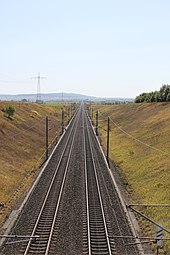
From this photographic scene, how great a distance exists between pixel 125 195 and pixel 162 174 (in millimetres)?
5981

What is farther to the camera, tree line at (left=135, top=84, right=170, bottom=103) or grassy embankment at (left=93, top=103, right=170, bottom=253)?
tree line at (left=135, top=84, right=170, bottom=103)

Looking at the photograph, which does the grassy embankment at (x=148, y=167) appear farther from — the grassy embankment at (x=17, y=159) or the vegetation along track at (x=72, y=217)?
the grassy embankment at (x=17, y=159)

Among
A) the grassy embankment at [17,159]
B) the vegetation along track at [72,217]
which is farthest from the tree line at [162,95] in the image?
the vegetation along track at [72,217]

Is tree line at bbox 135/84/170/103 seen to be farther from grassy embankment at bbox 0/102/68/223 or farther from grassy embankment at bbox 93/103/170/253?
grassy embankment at bbox 0/102/68/223

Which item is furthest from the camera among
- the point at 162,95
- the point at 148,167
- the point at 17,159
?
the point at 162,95

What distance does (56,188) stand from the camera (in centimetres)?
3344

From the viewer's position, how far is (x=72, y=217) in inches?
1000

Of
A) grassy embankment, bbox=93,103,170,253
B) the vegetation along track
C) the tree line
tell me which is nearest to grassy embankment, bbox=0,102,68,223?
the vegetation along track

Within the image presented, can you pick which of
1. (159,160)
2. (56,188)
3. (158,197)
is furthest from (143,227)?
(159,160)

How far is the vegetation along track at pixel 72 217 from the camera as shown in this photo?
2031cm

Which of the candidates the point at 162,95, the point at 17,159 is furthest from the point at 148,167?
the point at 162,95

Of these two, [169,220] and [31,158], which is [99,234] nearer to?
[169,220]

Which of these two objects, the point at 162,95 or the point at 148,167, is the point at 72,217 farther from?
the point at 162,95

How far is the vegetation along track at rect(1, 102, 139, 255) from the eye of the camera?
20312 millimetres
